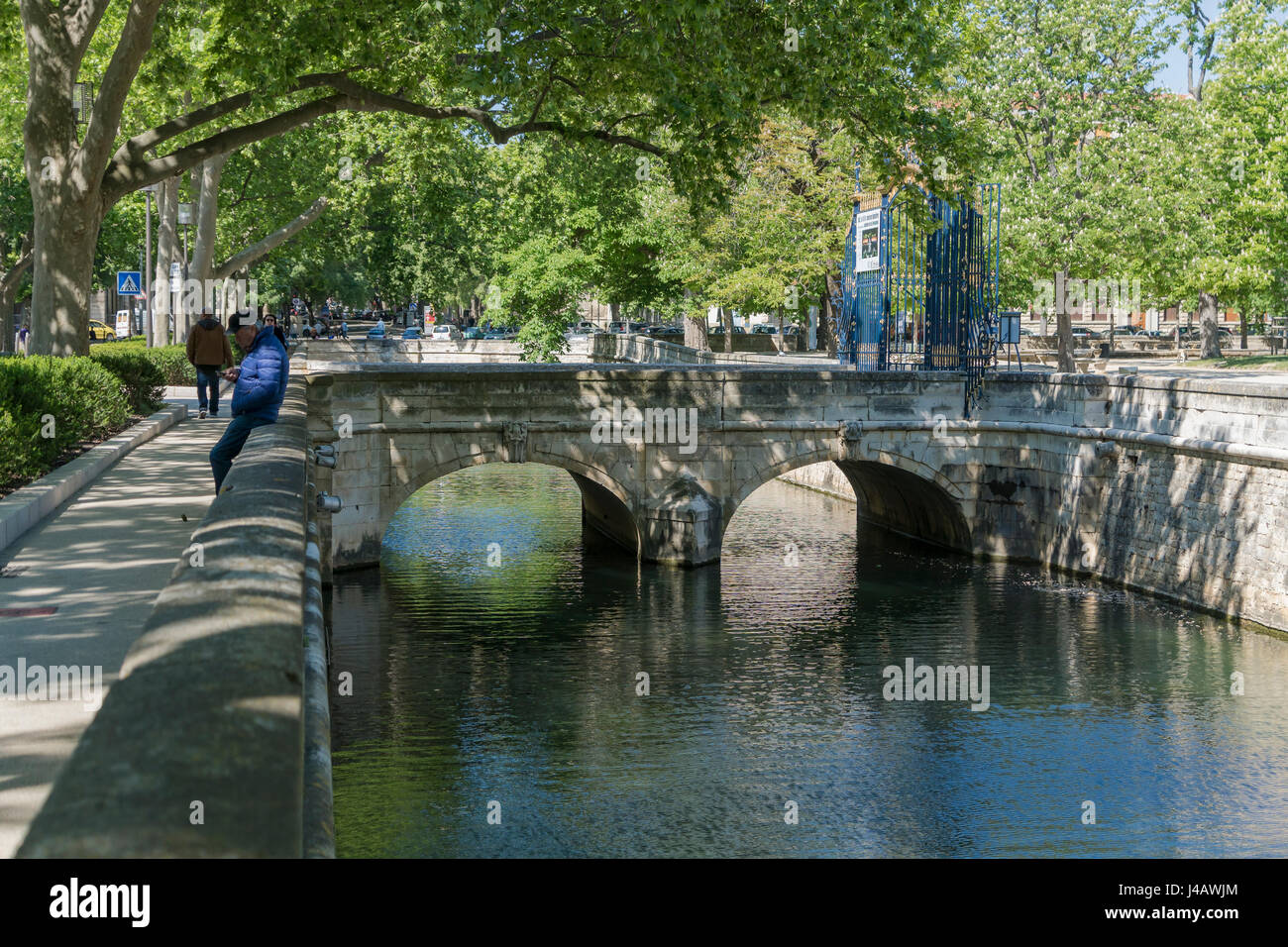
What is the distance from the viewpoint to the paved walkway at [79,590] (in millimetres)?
5730

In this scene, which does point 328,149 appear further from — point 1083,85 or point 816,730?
point 816,730

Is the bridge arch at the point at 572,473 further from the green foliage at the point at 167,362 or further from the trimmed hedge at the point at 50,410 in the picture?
the trimmed hedge at the point at 50,410

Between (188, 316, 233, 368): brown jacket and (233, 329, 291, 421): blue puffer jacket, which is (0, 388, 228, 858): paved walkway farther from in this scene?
(188, 316, 233, 368): brown jacket

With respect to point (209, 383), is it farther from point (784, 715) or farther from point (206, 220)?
point (206, 220)

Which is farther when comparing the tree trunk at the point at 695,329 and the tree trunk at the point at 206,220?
the tree trunk at the point at 695,329

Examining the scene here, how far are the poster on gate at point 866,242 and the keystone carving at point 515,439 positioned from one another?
836 cm

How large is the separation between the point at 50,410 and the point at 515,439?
9.39 m

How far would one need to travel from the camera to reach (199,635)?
3.72 meters

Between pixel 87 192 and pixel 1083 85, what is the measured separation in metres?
32.8

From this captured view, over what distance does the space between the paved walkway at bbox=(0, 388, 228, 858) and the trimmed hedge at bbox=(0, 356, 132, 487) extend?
2.06 ft

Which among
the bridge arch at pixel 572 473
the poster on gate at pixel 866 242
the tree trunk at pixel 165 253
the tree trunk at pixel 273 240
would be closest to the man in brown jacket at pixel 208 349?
the bridge arch at pixel 572 473

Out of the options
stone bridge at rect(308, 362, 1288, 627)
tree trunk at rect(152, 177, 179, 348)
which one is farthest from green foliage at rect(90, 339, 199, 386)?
tree trunk at rect(152, 177, 179, 348)

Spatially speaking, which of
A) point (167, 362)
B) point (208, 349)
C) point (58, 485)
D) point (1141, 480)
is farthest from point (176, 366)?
point (1141, 480)
